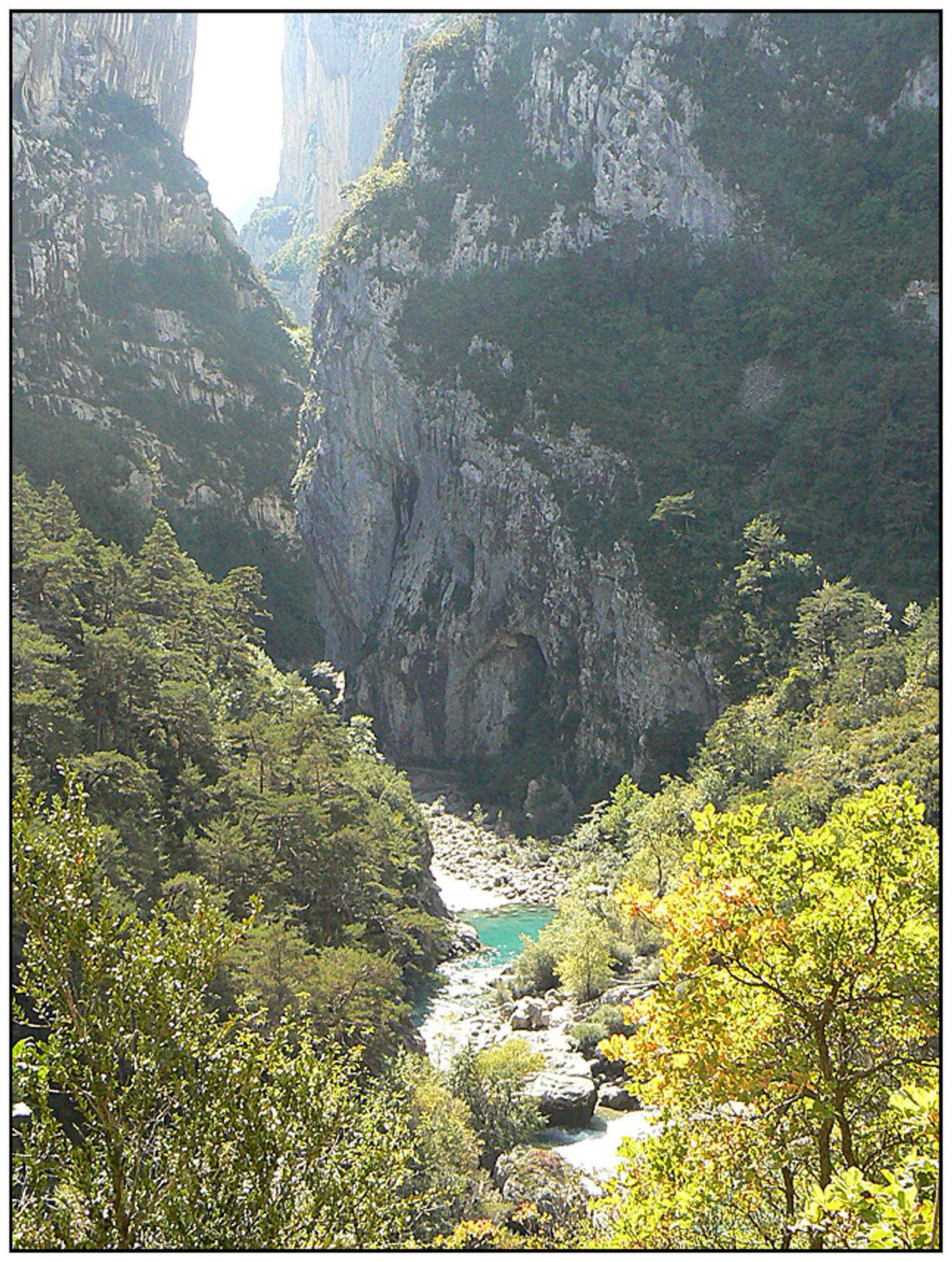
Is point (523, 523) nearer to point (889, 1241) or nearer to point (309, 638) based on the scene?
point (309, 638)

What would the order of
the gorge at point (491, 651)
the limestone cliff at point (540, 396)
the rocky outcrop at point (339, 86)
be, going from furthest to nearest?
the rocky outcrop at point (339, 86), the limestone cliff at point (540, 396), the gorge at point (491, 651)

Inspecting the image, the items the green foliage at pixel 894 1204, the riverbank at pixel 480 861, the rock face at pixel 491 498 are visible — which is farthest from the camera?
the rock face at pixel 491 498

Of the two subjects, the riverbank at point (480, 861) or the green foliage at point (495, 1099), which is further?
the riverbank at point (480, 861)

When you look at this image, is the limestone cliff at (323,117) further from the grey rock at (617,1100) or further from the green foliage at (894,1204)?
the green foliage at (894,1204)

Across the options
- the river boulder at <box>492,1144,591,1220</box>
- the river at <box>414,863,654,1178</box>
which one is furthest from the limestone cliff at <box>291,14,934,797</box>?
the river boulder at <box>492,1144,591,1220</box>

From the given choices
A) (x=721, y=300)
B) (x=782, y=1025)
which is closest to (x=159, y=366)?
(x=721, y=300)

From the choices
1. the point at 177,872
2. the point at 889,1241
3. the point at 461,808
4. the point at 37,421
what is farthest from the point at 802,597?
the point at 37,421

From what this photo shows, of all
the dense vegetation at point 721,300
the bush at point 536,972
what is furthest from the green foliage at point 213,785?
the dense vegetation at point 721,300
